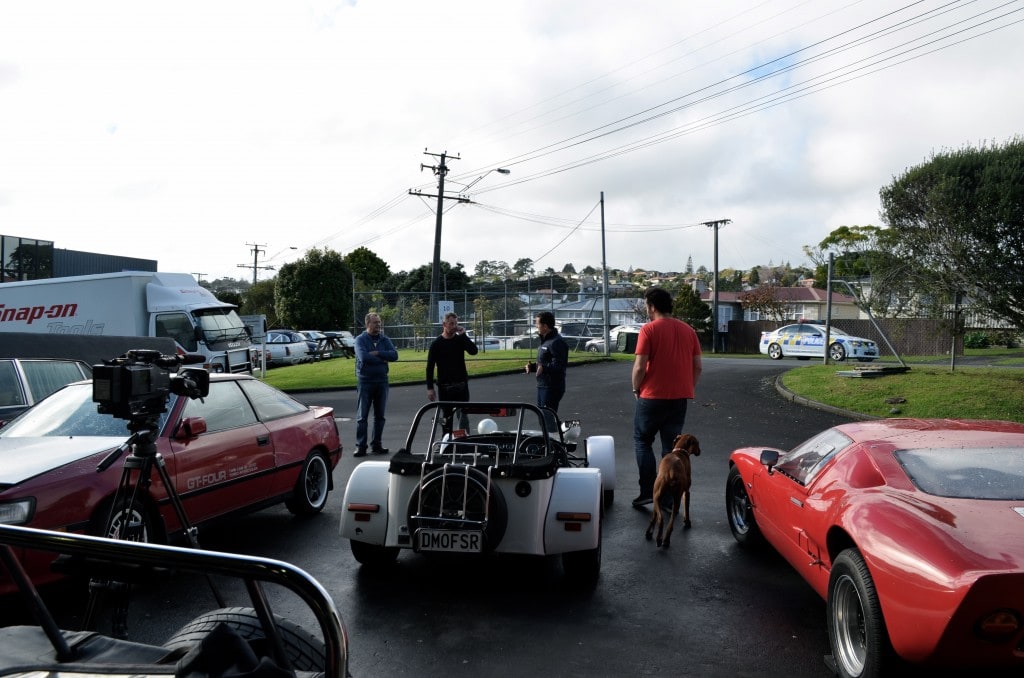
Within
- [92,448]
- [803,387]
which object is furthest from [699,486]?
[803,387]

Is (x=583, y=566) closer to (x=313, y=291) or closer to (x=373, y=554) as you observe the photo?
Result: (x=373, y=554)

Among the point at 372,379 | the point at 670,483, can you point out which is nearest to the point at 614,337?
the point at 372,379

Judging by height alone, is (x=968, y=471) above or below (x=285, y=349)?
above

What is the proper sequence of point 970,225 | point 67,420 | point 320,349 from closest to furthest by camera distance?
point 67,420
point 970,225
point 320,349

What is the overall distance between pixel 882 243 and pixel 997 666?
1508cm

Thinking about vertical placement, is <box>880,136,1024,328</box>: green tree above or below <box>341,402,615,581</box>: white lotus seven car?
above

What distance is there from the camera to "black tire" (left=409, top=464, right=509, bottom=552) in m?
4.76

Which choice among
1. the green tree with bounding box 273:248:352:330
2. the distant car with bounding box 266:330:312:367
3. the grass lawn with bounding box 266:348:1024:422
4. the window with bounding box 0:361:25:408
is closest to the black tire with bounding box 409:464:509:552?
the window with bounding box 0:361:25:408

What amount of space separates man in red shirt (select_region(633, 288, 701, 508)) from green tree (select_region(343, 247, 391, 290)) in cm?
7814

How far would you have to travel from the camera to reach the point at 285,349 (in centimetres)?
3281

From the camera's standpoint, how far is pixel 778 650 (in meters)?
4.09

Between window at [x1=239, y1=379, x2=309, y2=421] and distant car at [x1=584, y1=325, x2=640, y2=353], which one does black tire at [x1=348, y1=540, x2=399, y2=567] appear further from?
distant car at [x1=584, y1=325, x2=640, y2=353]

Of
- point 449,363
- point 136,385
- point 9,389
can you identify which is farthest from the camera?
point 449,363

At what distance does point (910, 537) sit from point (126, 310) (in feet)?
69.8
